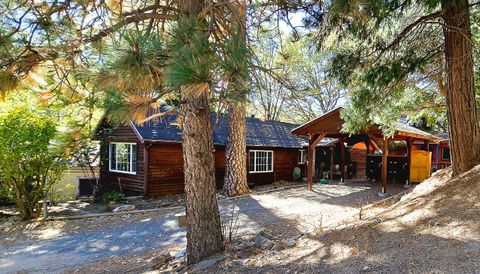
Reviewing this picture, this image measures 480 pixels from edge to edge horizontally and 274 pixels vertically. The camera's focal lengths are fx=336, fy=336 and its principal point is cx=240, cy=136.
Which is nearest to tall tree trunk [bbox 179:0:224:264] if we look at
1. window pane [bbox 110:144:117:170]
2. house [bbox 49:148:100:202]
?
house [bbox 49:148:100:202]

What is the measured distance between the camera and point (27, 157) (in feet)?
32.3

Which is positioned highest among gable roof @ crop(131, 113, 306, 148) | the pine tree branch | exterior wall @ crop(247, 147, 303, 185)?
the pine tree branch

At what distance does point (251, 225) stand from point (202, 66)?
5594mm

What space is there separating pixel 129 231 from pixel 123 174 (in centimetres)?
659

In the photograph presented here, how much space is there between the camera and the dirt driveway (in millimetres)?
6652

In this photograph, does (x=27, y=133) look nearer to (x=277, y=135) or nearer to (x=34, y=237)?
(x=34, y=237)

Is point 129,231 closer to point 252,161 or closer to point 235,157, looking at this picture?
point 235,157

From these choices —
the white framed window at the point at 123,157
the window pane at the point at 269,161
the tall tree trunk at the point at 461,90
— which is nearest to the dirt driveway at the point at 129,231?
the tall tree trunk at the point at 461,90

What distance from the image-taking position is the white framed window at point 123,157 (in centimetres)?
1425

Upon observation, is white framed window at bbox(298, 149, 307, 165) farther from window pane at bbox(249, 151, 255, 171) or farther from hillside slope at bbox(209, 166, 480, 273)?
hillside slope at bbox(209, 166, 480, 273)

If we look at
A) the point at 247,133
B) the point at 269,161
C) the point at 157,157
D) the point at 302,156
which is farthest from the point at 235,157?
the point at 302,156

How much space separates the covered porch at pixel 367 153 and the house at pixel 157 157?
7.75ft

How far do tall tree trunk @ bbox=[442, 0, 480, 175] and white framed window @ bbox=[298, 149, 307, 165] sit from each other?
43.5 ft

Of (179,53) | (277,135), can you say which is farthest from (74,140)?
(277,135)
